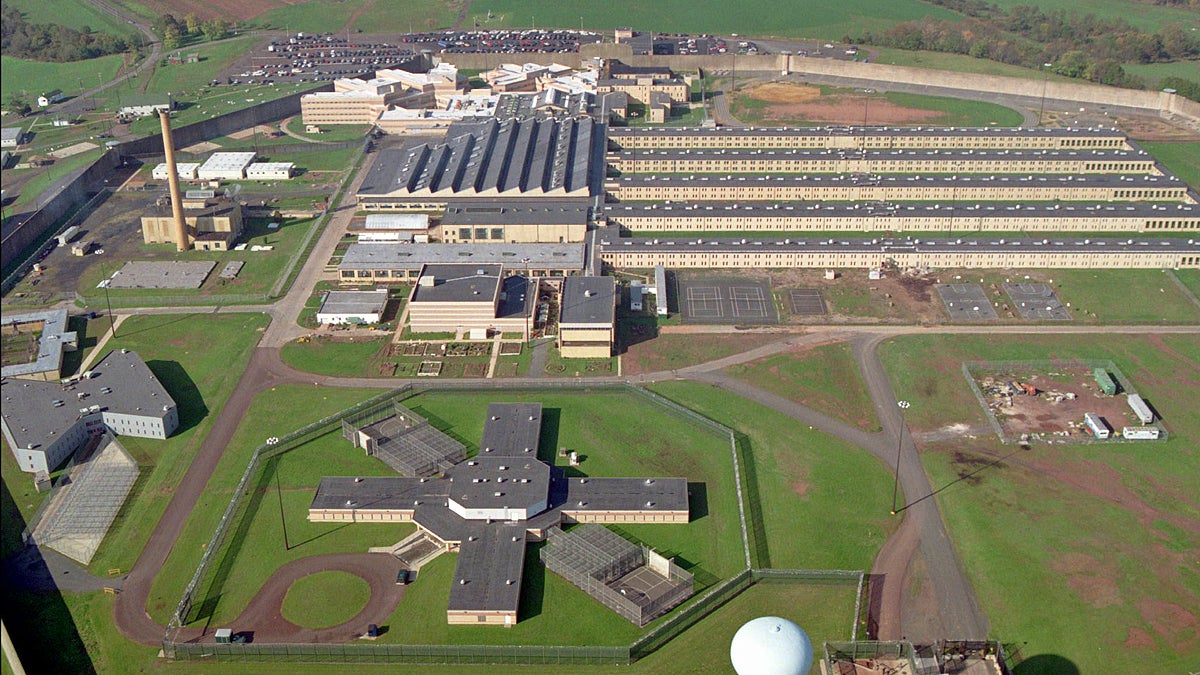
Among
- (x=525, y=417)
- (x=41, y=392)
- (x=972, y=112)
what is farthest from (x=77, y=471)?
(x=972, y=112)

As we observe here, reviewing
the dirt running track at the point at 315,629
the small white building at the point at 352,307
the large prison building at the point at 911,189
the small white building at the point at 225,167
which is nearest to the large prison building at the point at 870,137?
Answer: the large prison building at the point at 911,189

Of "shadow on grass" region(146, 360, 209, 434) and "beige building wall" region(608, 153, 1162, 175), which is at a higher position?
"beige building wall" region(608, 153, 1162, 175)

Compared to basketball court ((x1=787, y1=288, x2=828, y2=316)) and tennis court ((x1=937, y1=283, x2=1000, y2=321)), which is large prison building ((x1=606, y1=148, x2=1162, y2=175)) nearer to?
tennis court ((x1=937, y1=283, x2=1000, y2=321))

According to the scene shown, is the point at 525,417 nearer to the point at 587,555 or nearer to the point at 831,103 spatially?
the point at 587,555

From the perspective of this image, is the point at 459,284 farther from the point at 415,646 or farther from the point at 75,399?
the point at 415,646

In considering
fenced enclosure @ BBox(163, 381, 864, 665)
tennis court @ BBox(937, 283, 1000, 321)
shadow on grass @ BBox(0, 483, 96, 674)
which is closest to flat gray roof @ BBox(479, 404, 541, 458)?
fenced enclosure @ BBox(163, 381, 864, 665)

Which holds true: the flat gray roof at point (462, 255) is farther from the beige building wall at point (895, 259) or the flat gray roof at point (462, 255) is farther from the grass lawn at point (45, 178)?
the grass lawn at point (45, 178)
